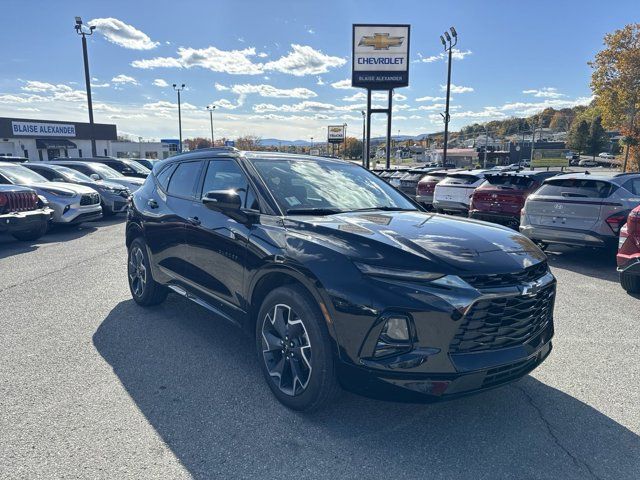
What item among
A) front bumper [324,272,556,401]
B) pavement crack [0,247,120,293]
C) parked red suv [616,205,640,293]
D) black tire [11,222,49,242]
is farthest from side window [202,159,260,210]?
black tire [11,222,49,242]

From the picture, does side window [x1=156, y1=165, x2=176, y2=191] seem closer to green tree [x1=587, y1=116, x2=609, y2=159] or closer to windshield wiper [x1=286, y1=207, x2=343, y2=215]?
windshield wiper [x1=286, y1=207, x2=343, y2=215]

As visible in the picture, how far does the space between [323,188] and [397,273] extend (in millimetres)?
1506

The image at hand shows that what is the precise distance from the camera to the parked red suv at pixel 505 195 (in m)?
9.67

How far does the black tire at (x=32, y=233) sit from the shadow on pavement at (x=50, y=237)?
125 millimetres

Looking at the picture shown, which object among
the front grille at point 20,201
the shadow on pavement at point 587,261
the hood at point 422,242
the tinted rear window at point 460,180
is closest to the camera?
the hood at point 422,242

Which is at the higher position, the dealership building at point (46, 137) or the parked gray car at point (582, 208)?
the dealership building at point (46, 137)

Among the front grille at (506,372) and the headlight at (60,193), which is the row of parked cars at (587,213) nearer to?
the front grille at (506,372)

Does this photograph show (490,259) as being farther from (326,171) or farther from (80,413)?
(80,413)

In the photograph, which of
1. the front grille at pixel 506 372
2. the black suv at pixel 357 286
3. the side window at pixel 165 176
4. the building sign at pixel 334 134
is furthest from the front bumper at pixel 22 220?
the building sign at pixel 334 134

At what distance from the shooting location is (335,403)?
10.3 feet

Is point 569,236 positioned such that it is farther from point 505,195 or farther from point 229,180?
point 229,180

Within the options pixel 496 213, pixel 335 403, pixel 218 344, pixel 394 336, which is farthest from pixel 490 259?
pixel 496 213

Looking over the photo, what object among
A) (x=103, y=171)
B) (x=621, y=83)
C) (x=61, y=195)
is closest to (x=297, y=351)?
(x=61, y=195)

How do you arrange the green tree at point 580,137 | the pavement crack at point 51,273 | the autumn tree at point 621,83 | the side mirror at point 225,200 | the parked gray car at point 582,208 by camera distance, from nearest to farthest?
the side mirror at point 225,200 < the pavement crack at point 51,273 < the parked gray car at point 582,208 < the autumn tree at point 621,83 < the green tree at point 580,137
